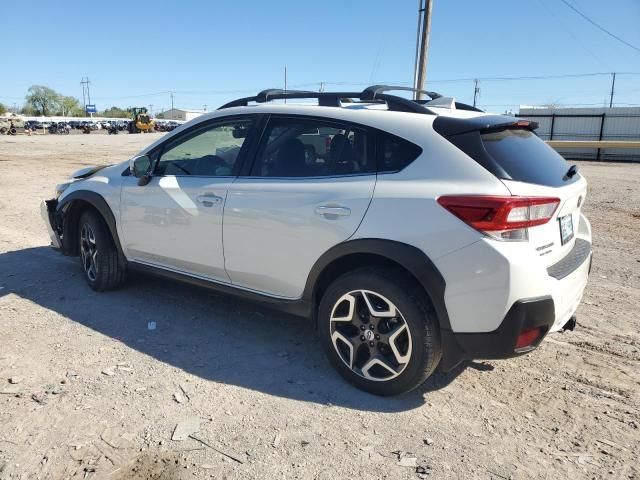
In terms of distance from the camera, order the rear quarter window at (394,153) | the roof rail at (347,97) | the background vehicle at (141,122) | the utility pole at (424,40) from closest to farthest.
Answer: the rear quarter window at (394,153) → the roof rail at (347,97) → the utility pole at (424,40) → the background vehicle at (141,122)

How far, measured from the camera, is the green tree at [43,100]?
472 ft

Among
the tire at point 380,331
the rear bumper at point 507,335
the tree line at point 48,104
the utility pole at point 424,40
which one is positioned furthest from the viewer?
the tree line at point 48,104

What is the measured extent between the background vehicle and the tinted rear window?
64406 mm

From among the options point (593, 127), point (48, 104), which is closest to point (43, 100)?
point (48, 104)

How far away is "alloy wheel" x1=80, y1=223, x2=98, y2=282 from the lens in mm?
4902

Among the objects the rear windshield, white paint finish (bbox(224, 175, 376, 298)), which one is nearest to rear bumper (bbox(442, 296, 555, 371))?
the rear windshield

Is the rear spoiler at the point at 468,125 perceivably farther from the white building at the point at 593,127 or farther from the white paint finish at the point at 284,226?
the white building at the point at 593,127

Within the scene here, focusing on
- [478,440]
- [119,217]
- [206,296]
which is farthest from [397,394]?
[119,217]

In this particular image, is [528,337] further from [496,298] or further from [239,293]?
[239,293]

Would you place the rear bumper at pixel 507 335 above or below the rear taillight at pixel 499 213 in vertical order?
below

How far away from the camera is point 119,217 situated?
15.2 ft

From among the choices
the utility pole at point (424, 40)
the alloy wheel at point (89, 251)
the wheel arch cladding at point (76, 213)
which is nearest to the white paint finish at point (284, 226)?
the wheel arch cladding at point (76, 213)

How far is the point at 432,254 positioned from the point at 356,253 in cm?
53

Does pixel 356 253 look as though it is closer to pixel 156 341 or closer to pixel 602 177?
pixel 156 341
